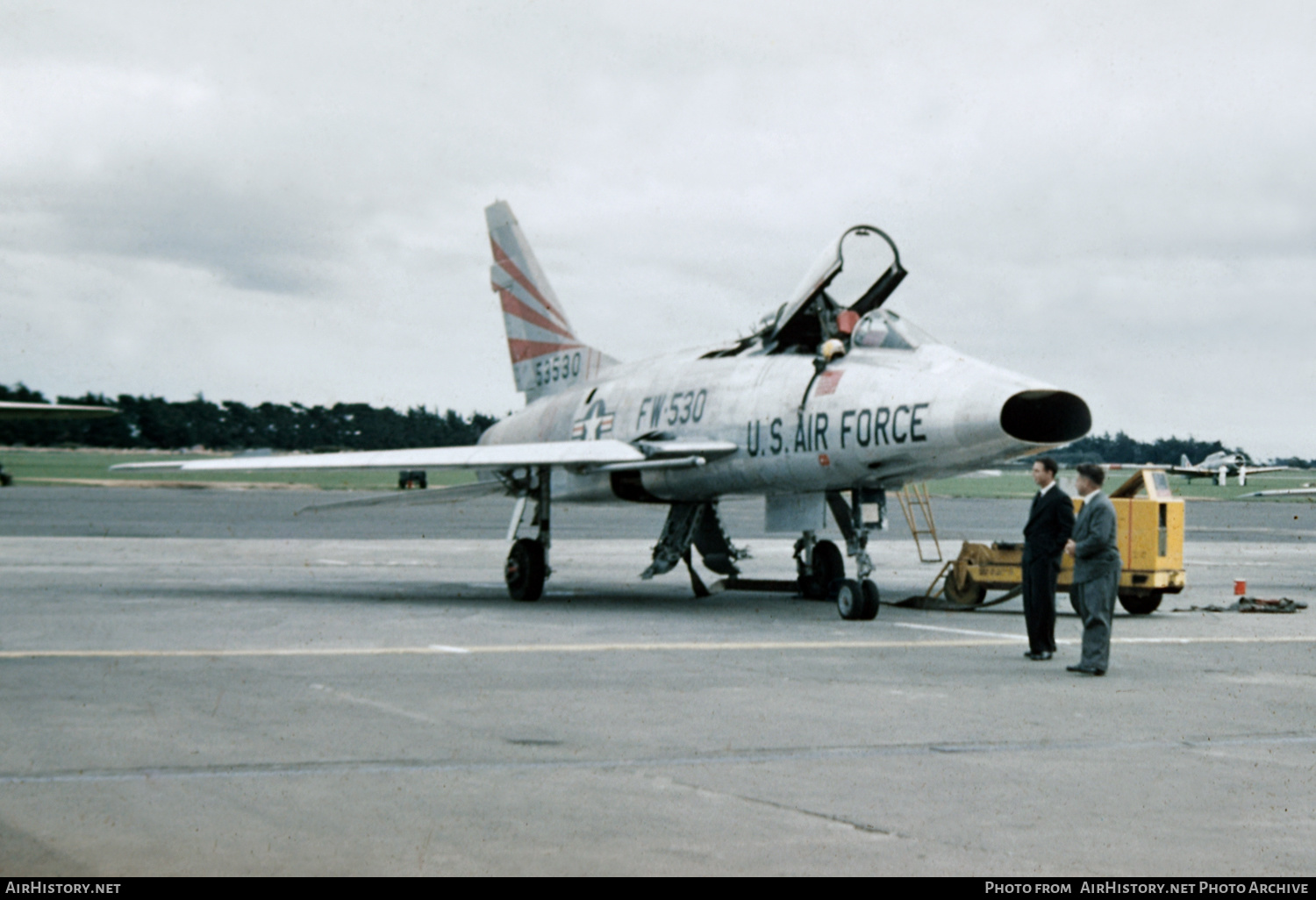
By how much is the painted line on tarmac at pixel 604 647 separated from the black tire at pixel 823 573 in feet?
13.7

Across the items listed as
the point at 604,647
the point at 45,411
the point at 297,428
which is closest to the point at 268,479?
the point at 297,428

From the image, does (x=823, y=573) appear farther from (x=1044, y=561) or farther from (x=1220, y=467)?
(x=1220, y=467)

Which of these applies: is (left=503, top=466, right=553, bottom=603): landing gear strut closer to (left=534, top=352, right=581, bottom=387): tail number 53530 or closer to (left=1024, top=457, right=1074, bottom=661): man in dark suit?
(left=534, top=352, right=581, bottom=387): tail number 53530

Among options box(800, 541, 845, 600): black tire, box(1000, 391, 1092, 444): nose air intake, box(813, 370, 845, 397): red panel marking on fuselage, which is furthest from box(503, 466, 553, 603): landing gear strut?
box(1000, 391, 1092, 444): nose air intake

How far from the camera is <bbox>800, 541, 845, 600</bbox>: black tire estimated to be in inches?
693

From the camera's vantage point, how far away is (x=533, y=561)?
16.7m

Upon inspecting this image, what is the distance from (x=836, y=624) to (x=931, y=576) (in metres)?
9.19

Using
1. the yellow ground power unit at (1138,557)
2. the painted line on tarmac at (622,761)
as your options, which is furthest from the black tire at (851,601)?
the painted line on tarmac at (622,761)

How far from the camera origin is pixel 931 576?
22.7 metres

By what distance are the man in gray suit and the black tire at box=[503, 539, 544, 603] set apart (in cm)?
750

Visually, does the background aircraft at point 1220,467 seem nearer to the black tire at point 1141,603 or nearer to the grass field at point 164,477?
the black tire at point 1141,603
